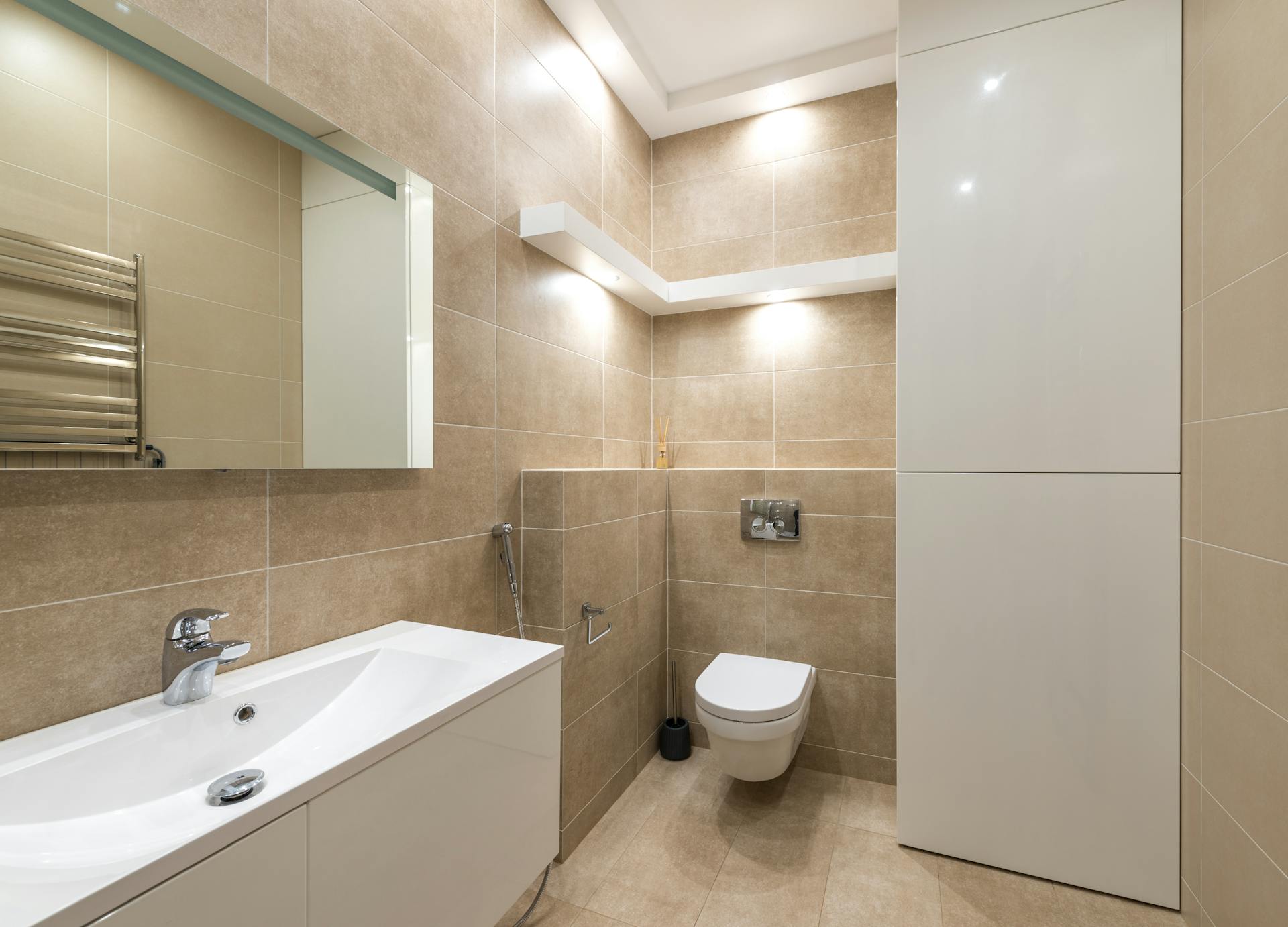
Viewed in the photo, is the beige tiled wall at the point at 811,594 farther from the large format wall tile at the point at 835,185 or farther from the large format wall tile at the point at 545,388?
the large format wall tile at the point at 835,185

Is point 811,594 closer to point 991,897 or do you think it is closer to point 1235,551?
point 991,897

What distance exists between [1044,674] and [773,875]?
0.99 meters

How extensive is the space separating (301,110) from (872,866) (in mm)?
2470

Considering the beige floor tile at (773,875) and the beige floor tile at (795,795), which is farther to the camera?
the beige floor tile at (795,795)

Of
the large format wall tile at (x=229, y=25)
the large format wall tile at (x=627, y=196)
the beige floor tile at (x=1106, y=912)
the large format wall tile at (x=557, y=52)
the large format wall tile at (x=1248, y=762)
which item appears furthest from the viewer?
the large format wall tile at (x=627, y=196)

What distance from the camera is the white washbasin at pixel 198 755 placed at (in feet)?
1.99

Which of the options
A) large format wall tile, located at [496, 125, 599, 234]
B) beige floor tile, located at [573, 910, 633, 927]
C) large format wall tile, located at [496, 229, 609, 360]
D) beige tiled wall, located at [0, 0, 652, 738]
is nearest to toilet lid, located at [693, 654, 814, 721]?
beige floor tile, located at [573, 910, 633, 927]

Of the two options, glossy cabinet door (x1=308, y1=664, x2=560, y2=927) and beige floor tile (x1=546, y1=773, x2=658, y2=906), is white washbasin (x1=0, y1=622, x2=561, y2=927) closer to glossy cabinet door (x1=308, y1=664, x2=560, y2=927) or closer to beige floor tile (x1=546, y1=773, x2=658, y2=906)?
glossy cabinet door (x1=308, y1=664, x2=560, y2=927)

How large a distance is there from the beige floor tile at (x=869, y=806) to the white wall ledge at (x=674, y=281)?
1.97 m

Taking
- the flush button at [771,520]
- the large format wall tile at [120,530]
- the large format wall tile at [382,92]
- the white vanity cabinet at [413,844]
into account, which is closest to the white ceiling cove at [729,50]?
the large format wall tile at [382,92]

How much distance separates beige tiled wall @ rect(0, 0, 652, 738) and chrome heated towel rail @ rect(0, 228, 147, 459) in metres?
0.04

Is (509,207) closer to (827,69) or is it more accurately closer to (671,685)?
(827,69)

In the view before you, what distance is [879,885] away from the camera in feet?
5.80

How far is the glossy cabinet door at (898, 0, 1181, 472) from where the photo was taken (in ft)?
5.49
